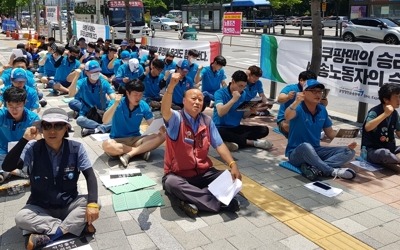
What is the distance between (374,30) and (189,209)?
21893mm

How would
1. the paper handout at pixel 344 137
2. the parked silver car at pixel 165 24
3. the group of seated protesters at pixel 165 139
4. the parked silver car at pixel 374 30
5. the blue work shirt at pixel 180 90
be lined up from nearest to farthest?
the group of seated protesters at pixel 165 139
the paper handout at pixel 344 137
the blue work shirt at pixel 180 90
the parked silver car at pixel 374 30
the parked silver car at pixel 165 24

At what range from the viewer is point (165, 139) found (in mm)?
5234

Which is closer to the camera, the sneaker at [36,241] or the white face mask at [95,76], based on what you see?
the sneaker at [36,241]

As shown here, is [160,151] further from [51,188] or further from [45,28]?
[45,28]

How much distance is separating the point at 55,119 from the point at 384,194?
11.9 ft

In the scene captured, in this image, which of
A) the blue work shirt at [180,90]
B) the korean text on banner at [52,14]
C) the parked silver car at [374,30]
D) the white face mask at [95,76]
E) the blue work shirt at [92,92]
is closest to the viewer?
the white face mask at [95,76]

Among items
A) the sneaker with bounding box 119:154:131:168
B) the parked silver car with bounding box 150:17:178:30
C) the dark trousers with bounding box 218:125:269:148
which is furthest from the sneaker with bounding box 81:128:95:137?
the parked silver car with bounding box 150:17:178:30

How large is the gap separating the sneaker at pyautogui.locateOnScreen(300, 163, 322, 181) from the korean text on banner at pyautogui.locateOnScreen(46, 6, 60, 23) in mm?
24243

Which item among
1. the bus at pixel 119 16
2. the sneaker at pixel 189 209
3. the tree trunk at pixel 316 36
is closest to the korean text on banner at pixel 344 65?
the tree trunk at pixel 316 36

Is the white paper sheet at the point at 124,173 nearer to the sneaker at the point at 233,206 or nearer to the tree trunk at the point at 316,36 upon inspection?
the sneaker at the point at 233,206

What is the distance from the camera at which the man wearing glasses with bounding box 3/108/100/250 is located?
3.47 m

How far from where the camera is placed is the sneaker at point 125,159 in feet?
18.3

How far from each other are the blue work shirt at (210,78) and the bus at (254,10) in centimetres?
2803

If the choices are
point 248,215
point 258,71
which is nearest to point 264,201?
point 248,215
